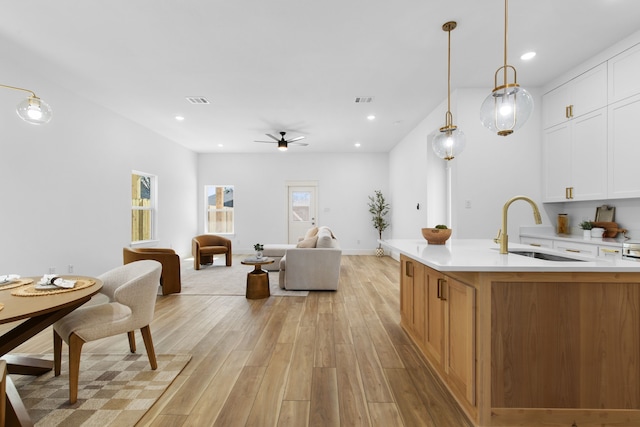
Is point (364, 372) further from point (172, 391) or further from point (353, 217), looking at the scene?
point (353, 217)

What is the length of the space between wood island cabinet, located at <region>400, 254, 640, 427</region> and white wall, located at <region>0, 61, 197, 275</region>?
189 inches

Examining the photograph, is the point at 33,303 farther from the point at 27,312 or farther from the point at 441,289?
the point at 441,289

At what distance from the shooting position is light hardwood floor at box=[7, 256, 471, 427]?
5.77ft

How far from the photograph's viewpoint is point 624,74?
309 centimetres

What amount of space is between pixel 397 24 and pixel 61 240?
493cm

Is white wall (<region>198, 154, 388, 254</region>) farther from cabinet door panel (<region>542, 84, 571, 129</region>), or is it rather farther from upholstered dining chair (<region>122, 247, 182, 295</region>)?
cabinet door panel (<region>542, 84, 571, 129</region>)

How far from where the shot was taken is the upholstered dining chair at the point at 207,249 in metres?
6.24

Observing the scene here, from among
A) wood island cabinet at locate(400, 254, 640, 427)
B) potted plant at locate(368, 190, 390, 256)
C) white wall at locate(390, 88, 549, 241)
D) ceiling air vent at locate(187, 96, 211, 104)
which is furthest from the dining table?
potted plant at locate(368, 190, 390, 256)

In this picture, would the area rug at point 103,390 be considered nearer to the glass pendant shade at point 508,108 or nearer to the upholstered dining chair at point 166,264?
the upholstered dining chair at point 166,264

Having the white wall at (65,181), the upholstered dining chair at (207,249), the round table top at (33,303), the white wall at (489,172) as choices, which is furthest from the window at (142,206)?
the white wall at (489,172)

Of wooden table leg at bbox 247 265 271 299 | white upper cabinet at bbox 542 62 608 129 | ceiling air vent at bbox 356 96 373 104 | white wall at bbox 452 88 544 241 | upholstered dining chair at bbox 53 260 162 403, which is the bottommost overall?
wooden table leg at bbox 247 265 271 299

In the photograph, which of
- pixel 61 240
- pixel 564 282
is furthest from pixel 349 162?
pixel 564 282

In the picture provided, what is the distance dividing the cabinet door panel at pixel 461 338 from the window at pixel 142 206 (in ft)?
19.4

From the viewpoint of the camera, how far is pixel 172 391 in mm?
1990
